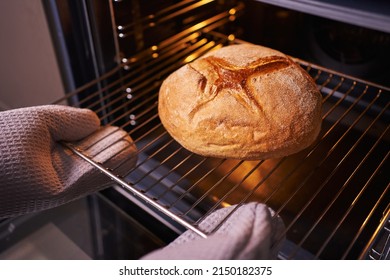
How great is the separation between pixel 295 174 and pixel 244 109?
0.23 meters

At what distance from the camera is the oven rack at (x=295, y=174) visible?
774 millimetres

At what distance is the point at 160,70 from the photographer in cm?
117

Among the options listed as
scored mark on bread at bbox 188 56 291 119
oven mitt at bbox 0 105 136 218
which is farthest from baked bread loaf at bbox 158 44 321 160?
oven mitt at bbox 0 105 136 218

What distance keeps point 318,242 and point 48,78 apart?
2.39 feet

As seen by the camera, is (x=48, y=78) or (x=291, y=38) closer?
(x=48, y=78)

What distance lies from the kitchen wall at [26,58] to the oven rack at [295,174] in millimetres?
92

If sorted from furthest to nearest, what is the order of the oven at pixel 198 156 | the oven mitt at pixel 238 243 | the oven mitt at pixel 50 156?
the oven at pixel 198 156 → the oven mitt at pixel 50 156 → the oven mitt at pixel 238 243

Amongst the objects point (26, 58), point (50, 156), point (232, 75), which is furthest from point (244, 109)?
point (26, 58)

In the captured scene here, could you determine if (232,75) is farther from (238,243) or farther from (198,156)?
(238,243)

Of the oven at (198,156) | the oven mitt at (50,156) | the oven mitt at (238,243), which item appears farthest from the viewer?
the oven at (198,156)

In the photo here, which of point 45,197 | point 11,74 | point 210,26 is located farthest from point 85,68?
point 210,26

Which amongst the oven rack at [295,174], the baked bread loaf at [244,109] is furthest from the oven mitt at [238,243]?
the baked bread loaf at [244,109]

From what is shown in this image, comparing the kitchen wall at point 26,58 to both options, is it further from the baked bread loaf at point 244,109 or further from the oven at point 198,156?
the baked bread loaf at point 244,109

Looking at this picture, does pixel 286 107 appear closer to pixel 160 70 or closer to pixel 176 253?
pixel 176 253
